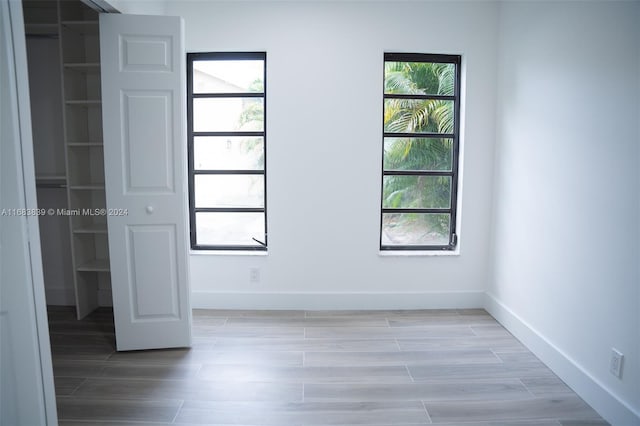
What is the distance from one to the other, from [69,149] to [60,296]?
143cm

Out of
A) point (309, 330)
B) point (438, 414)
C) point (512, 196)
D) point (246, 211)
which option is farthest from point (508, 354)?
point (246, 211)

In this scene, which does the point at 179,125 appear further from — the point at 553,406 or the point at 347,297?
the point at 553,406

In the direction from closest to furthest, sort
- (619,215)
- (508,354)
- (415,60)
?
1. (619,215)
2. (508,354)
3. (415,60)

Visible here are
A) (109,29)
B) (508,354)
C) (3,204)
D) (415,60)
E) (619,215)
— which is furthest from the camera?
(415,60)

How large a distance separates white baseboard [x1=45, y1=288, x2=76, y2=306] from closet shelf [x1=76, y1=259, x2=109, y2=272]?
1.58 feet

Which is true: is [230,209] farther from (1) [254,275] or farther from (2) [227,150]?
(1) [254,275]

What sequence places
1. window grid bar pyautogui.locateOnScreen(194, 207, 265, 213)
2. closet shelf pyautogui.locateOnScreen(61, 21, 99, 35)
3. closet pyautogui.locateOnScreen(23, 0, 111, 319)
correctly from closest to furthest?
closet shelf pyautogui.locateOnScreen(61, 21, 99, 35) < closet pyautogui.locateOnScreen(23, 0, 111, 319) < window grid bar pyautogui.locateOnScreen(194, 207, 265, 213)

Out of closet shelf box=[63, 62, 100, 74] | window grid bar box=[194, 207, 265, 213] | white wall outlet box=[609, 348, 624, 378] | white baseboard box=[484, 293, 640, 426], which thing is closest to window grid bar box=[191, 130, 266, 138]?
window grid bar box=[194, 207, 265, 213]

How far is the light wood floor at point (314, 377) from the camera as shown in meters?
1.97

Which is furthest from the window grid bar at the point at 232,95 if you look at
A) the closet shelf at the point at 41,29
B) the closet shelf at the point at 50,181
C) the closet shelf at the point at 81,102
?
the closet shelf at the point at 50,181

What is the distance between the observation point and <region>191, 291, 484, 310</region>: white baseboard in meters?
3.36

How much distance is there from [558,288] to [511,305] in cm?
64

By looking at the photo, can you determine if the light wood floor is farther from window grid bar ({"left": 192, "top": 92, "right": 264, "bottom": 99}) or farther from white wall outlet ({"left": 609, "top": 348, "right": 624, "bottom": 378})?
window grid bar ({"left": 192, "top": 92, "right": 264, "bottom": 99})

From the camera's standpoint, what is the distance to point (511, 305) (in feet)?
9.80
